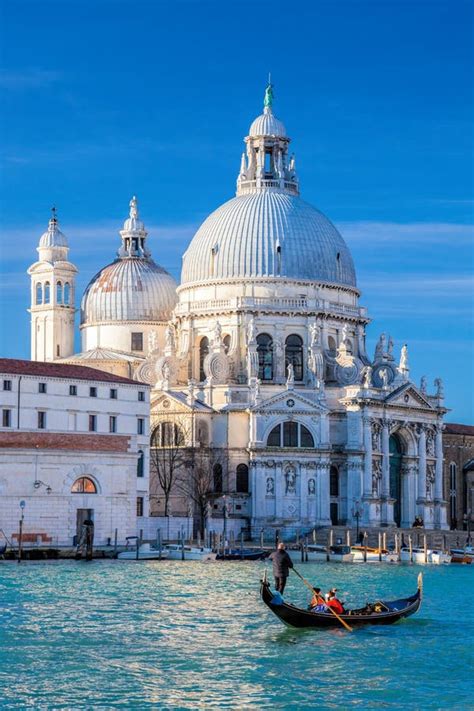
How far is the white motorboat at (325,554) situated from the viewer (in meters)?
62.0

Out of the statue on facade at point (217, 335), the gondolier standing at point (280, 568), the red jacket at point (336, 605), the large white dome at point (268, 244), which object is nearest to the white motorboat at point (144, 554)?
the gondolier standing at point (280, 568)

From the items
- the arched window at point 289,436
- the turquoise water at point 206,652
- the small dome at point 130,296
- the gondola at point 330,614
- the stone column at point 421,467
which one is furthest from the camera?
the small dome at point 130,296

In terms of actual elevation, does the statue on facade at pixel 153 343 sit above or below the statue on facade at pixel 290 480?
above

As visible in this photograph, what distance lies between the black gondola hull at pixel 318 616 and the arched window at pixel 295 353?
147 ft

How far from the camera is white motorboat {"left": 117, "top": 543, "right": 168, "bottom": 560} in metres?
57.9

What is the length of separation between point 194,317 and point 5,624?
47.6m

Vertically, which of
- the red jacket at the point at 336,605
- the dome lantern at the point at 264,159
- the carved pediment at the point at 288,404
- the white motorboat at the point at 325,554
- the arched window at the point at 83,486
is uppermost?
the dome lantern at the point at 264,159

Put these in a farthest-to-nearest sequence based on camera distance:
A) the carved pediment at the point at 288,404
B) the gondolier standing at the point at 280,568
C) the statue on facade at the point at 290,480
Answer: the carved pediment at the point at 288,404, the statue on facade at the point at 290,480, the gondolier standing at the point at 280,568

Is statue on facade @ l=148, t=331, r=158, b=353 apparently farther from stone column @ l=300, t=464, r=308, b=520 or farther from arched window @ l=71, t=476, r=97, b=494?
arched window @ l=71, t=476, r=97, b=494

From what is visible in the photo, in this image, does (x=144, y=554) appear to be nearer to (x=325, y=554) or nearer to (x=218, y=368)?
(x=325, y=554)

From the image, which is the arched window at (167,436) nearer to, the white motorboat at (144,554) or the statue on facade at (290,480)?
the statue on facade at (290,480)

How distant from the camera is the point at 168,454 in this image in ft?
248

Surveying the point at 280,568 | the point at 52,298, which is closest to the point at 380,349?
the point at 52,298

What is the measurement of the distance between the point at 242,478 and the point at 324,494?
3.93 metres
